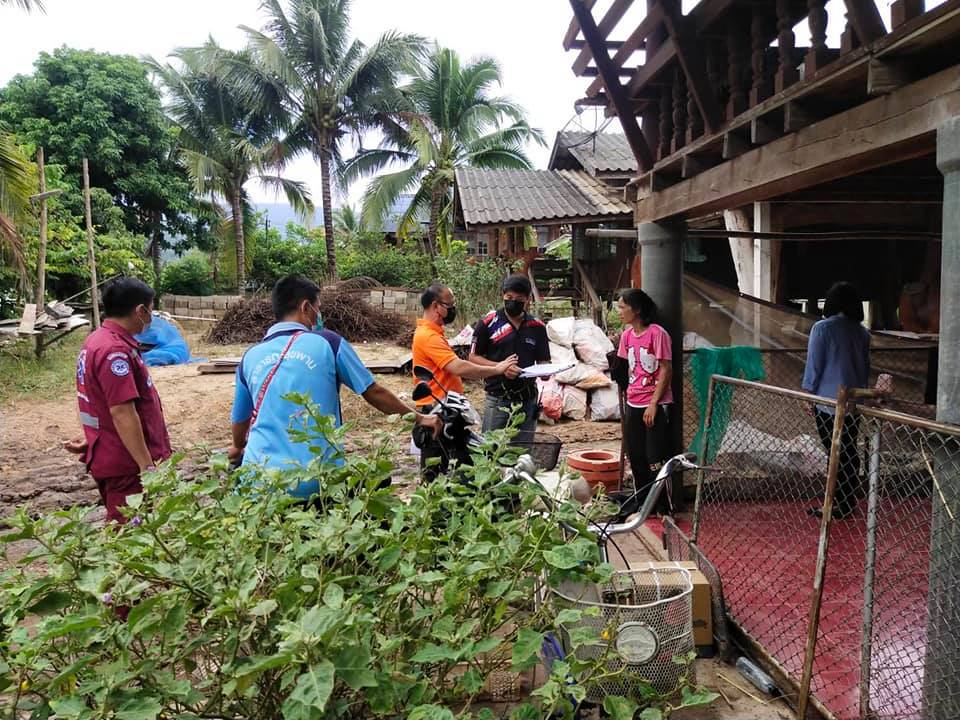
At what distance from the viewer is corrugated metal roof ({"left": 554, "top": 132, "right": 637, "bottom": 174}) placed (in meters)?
14.1

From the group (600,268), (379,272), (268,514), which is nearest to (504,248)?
(600,268)

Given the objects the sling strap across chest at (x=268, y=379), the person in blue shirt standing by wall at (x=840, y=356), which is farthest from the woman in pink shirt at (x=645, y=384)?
the sling strap across chest at (x=268, y=379)

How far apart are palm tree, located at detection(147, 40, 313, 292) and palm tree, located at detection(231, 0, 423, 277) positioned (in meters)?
1.13

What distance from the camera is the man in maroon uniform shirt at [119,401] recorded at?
10.1ft

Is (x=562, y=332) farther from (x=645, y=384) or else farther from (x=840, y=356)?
(x=840, y=356)

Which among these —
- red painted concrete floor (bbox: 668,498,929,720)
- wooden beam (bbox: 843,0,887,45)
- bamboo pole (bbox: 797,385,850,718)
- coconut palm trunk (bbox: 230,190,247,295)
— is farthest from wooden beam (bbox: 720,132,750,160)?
coconut palm trunk (bbox: 230,190,247,295)

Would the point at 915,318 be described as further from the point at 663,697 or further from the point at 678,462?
the point at 663,697

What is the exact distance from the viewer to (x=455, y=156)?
847 inches

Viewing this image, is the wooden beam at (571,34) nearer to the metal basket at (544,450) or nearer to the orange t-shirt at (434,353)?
the orange t-shirt at (434,353)

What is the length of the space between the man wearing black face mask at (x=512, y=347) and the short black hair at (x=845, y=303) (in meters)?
1.95

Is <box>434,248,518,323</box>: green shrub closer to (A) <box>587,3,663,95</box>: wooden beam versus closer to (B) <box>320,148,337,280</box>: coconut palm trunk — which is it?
(A) <box>587,3,663,95</box>: wooden beam

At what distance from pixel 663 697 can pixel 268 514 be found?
1044 millimetres

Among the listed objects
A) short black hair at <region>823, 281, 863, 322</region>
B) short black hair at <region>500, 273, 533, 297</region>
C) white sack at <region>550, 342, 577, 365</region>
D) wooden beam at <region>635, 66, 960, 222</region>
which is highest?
wooden beam at <region>635, 66, 960, 222</region>

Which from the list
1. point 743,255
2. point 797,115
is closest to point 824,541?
point 797,115
